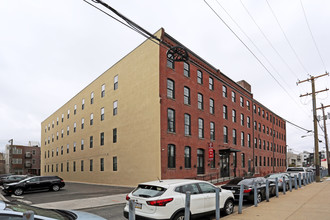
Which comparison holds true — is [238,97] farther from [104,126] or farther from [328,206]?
[328,206]

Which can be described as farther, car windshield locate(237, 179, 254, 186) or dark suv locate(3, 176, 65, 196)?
dark suv locate(3, 176, 65, 196)

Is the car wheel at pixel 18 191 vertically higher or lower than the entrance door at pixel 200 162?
lower

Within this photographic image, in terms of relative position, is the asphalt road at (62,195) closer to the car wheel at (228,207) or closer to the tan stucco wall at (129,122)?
the tan stucco wall at (129,122)

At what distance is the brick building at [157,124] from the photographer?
23.8m

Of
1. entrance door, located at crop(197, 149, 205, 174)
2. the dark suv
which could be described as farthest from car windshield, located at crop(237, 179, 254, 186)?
the dark suv

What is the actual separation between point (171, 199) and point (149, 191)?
78 cm

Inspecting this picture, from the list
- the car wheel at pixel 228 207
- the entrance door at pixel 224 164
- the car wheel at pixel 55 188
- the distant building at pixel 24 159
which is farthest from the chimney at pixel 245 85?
the distant building at pixel 24 159

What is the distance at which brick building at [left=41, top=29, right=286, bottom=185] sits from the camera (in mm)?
23750

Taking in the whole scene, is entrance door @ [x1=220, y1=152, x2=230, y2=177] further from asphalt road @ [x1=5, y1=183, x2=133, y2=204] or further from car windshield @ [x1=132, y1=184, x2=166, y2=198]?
car windshield @ [x1=132, y1=184, x2=166, y2=198]

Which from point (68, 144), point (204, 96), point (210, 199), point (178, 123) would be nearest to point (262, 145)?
point (204, 96)

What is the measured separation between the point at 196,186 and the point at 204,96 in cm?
2102

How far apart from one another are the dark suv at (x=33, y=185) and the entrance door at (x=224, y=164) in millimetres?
17627

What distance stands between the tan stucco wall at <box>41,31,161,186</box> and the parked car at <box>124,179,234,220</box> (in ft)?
43.4

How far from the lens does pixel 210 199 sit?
9.27m
